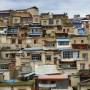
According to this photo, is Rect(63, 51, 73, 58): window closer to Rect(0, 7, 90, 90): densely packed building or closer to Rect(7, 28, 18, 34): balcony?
Rect(0, 7, 90, 90): densely packed building

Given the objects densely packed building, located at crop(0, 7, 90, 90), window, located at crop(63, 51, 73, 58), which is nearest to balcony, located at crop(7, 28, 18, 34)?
densely packed building, located at crop(0, 7, 90, 90)

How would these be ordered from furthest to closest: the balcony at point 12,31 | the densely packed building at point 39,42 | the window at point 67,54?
the balcony at point 12,31 < the window at point 67,54 < the densely packed building at point 39,42

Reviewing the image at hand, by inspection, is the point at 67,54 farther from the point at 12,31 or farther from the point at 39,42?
the point at 12,31

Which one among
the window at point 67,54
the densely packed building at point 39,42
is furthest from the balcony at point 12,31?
the window at point 67,54

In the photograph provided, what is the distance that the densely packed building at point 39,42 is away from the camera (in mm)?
46719

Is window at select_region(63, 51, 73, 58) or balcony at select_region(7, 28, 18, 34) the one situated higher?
balcony at select_region(7, 28, 18, 34)

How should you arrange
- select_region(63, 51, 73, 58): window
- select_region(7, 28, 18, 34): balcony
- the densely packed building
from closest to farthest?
the densely packed building
select_region(63, 51, 73, 58): window
select_region(7, 28, 18, 34): balcony

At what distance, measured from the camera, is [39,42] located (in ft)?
186

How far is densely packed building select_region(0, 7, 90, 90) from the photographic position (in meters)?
46.7

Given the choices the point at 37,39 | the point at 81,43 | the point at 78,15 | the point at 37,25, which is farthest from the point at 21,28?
the point at 78,15

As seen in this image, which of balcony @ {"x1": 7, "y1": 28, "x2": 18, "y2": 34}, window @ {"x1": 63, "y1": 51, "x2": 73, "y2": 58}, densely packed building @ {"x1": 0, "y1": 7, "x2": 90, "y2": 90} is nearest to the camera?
densely packed building @ {"x1": 0, "y1": 7, "x2": 90, "y2": 90}

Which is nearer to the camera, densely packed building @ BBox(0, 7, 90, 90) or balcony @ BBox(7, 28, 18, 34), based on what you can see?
densely packed building @ BBox(0, 7, 90, 90)

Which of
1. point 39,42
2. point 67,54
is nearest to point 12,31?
point 39,42

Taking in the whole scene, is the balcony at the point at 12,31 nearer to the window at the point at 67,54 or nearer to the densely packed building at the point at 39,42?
the densely packed building at the point at 39,42
